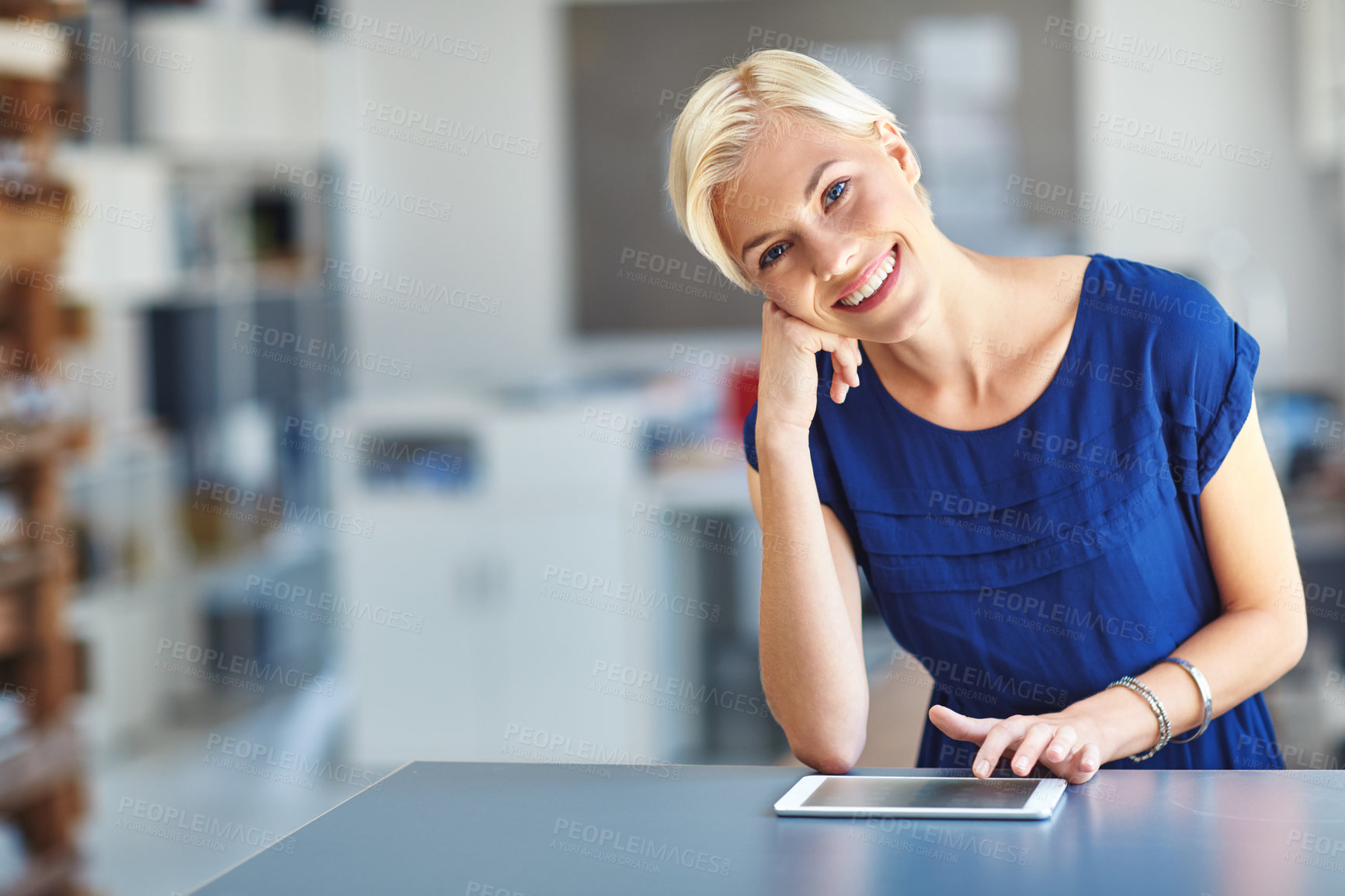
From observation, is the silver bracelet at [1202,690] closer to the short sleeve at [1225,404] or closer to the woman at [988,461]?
the woman at [988,461]

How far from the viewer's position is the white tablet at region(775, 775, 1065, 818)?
864 mm

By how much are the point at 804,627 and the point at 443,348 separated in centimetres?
374

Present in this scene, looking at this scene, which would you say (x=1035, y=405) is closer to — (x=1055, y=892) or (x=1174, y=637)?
(x=1174, y=637)

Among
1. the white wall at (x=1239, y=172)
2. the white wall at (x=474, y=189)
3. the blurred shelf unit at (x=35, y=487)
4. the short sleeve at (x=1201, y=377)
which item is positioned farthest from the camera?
the white wall at (x=474, y=189)

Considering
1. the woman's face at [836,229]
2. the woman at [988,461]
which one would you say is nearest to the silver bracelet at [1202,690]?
the woman at [988,461]

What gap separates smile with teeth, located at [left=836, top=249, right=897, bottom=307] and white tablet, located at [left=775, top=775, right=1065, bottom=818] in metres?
0.44

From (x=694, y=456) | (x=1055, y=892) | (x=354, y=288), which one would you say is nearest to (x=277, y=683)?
(x=354, y=288)

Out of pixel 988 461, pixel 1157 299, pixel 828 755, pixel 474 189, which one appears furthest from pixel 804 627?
pixel 474 189

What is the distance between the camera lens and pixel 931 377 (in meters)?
1.30

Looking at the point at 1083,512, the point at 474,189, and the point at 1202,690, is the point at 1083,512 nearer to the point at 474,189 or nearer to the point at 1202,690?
the point at 1202,690

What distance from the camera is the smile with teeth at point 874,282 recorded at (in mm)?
1196

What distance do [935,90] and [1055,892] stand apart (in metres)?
4.04

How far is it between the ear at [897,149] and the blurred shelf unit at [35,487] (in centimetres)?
200

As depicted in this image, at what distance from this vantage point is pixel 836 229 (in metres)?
1.18
